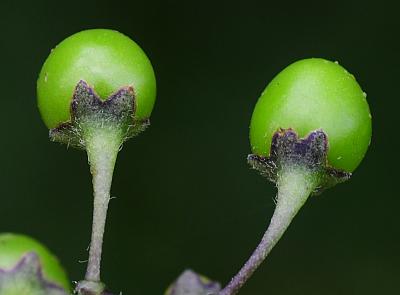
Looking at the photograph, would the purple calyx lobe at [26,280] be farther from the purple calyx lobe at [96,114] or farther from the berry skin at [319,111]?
the berry skin at [319,111]

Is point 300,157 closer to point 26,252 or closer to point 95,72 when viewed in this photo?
point 95,72

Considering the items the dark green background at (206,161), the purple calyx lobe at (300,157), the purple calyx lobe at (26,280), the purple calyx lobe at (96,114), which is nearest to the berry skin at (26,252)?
the purple calyx lobe at (26,280)

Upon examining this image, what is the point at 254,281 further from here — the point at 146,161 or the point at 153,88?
the point at 153,88

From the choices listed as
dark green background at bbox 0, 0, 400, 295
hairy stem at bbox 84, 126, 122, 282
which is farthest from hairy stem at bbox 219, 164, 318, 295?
dark green background at bbox 0, 0, 400, 295

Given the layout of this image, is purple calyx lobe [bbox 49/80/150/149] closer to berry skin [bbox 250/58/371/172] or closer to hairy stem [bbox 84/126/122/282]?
hairy stem [bbox 84/126/122/282]

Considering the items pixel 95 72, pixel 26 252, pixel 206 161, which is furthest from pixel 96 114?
pixel 206 161

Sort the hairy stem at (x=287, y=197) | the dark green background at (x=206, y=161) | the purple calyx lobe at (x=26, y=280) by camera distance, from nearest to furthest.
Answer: the purple calyx lobe at (x=26, y=280) → the hairy stem at (x=287, y=197) → the dark green background at (x=206, y=161)
